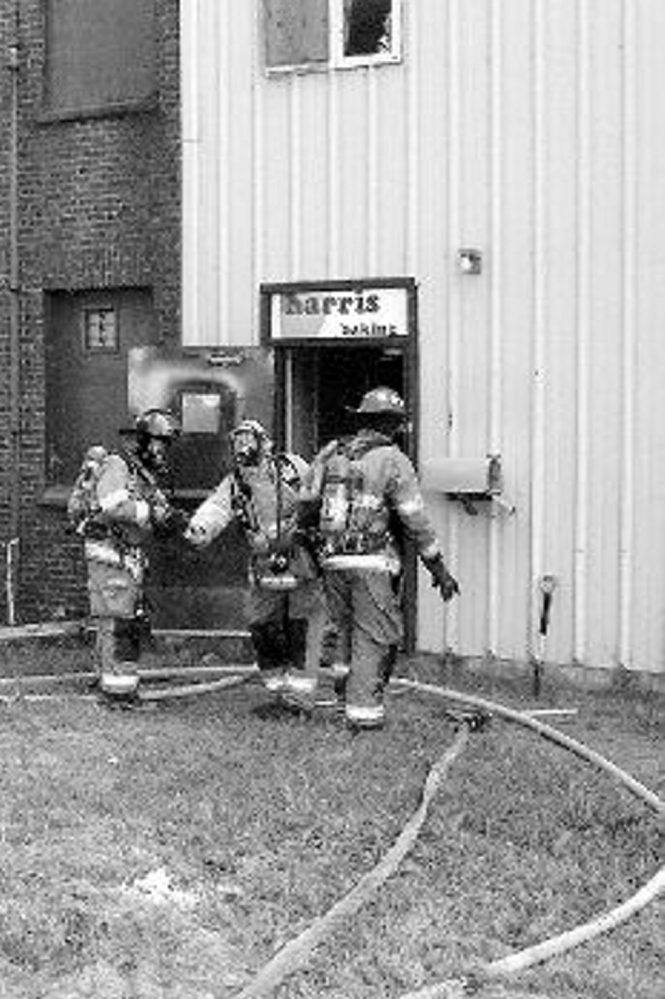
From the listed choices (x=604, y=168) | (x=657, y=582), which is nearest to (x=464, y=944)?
(x=657, y=582)

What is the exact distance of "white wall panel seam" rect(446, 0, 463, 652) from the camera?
11.1 m

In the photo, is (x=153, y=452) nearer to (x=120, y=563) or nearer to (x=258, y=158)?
(x=120, y=563)

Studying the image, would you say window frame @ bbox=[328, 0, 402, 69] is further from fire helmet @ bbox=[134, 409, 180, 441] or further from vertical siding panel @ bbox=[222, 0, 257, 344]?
fire helmet @ bbox=[134, 409, 180, 441]

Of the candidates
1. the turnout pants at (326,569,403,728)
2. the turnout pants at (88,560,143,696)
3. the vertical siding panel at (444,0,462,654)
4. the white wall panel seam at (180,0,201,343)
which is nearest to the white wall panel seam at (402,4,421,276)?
the vertical siding panel at (444,0,462,654)

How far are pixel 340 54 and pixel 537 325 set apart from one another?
2444 mm

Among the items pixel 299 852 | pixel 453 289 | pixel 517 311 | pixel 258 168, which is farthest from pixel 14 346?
pixel 299 852

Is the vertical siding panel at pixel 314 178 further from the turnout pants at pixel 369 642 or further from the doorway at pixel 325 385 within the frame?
the turnout pants at pixel 369 642

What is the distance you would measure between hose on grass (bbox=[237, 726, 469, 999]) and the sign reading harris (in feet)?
13.4

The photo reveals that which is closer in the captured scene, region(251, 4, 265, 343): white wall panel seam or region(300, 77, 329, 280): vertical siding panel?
region(300, 77, 329, 280): vertical siding panel

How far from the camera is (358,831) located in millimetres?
7484

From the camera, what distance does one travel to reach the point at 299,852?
7.20 metres

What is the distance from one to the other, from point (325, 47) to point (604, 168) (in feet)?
7.52

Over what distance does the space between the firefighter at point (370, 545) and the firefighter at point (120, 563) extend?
1242 mm

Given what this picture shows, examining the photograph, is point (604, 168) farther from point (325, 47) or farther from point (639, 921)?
point (639, 921)
